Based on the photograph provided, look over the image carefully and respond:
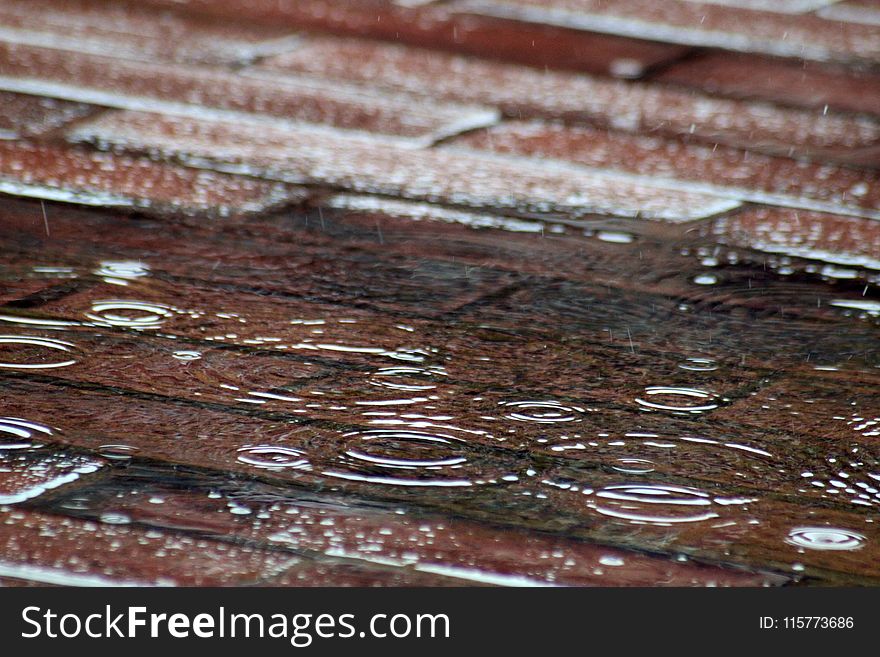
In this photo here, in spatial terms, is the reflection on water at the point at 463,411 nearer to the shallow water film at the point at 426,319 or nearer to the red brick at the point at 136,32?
the shallow water film at the point at 426,319

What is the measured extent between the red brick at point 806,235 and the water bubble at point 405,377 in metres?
1.00

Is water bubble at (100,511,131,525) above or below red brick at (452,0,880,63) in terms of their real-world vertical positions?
below

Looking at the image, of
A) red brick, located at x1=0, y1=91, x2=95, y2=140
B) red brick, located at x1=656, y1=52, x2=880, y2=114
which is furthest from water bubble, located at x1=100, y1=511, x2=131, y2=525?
red brick, located at x1=656, y1=52, x2=880, y2=114

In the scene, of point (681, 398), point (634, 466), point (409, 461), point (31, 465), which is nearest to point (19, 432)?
point (31, 465)

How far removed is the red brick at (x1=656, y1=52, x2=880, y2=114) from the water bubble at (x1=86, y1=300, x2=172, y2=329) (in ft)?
7.77

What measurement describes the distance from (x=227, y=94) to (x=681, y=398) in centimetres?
209

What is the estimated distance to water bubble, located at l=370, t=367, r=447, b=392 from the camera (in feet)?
7.20

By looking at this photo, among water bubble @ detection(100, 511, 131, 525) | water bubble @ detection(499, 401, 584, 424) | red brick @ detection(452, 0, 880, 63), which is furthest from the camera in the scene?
red brick @ detection(452, 0, 880, 63)

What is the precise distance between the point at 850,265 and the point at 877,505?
1.09 meters

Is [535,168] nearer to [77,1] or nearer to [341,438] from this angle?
[341,438]

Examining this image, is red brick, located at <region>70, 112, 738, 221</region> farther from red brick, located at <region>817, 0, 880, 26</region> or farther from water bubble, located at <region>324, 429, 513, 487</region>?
red brick, located at <region>817, 0, 880, 26</region>

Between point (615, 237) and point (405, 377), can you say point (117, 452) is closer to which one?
point (405, 377)

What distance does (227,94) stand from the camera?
12.9 feet
